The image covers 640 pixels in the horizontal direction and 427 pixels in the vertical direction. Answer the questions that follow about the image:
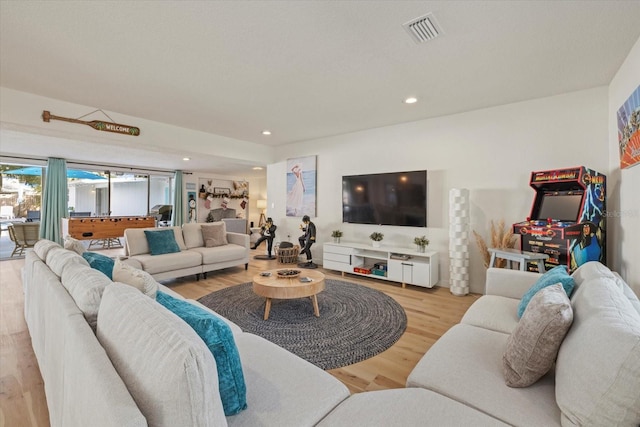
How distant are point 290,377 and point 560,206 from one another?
10.4 feet

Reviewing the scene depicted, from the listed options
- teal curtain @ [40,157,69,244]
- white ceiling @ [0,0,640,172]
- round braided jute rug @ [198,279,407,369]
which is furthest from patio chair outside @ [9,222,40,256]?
round braided jute rug @ [198,279,407,369]

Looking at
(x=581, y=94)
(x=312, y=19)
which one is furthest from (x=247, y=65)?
(x=581, y=94)

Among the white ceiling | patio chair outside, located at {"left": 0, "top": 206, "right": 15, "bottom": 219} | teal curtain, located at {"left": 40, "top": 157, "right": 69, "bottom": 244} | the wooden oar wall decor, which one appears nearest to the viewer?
the white ceiling

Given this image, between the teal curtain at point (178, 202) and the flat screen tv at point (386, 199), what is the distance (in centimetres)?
591

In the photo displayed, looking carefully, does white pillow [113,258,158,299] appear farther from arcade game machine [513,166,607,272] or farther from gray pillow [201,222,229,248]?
arcade game machine [513,166,607,272]

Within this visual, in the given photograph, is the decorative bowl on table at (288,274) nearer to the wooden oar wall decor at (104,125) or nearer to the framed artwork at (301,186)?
the framed artwork at (301,186)

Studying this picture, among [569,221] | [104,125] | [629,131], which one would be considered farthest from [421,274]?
[104,125]

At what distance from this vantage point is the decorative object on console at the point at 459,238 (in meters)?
3.62

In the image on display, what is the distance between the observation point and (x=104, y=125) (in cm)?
369

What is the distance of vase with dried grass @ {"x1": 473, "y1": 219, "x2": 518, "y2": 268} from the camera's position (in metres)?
3.36

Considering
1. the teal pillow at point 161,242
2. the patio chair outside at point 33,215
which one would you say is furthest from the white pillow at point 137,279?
the patio chair outside at point 33,215

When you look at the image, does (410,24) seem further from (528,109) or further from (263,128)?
(263,128)

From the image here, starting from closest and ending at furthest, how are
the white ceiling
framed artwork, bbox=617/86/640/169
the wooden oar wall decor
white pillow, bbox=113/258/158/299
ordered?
white pillow, bbox=113/258/158/299 < the white ceiling < framed artwork, bbox=617/86/640/169 < the wooden oar wall decor

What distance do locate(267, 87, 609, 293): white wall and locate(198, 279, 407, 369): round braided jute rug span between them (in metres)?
1.37
